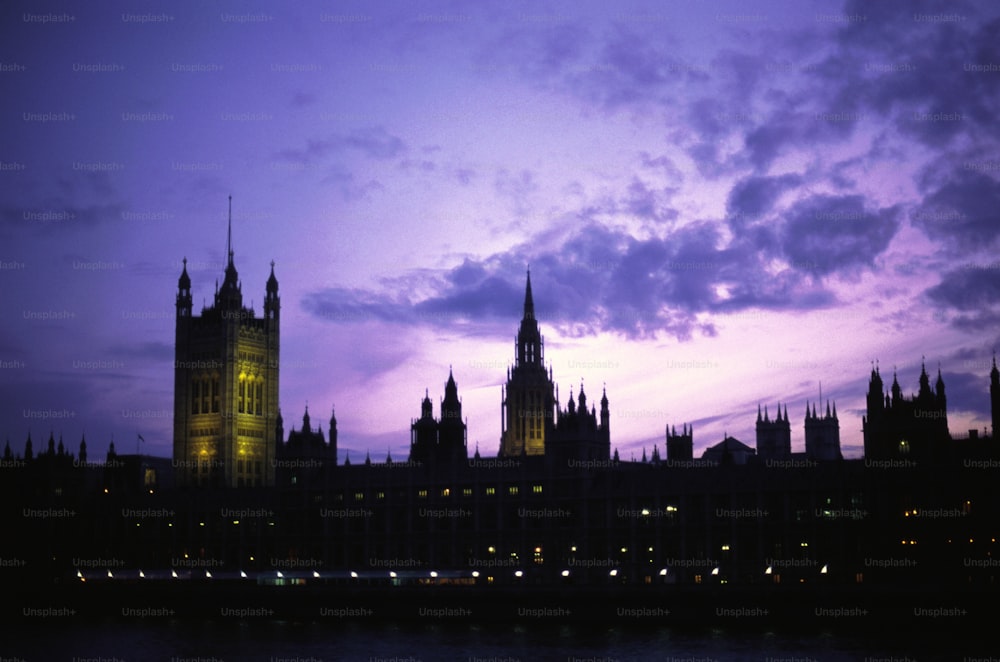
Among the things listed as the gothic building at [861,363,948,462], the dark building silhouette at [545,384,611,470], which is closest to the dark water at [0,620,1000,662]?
the dark building silhouette at [545,384,611,470]

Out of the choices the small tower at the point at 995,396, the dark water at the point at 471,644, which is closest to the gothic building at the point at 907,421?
the small tower at the point at 995,396

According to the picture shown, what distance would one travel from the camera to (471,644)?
97938mm

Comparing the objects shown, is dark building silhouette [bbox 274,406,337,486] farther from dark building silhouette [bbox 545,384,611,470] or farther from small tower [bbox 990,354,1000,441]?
small tower [bbox 990,354,1000,441]

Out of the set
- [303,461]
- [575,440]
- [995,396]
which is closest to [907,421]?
[995,396]

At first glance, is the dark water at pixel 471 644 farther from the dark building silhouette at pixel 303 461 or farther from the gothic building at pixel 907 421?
the gothic building at pixel 907 421

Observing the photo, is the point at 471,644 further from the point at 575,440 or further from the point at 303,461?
the point at 303,461

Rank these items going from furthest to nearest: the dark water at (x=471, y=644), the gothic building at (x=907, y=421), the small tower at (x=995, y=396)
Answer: the gothic building at (x=907, y=421), the small tower at (x=995, y=396), the dark water at (x=471, y=644)

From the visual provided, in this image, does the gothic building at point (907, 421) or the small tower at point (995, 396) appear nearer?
the small tower at point (995, 396)

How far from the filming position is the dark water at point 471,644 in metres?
87.6

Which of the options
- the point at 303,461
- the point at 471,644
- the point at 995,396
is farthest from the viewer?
the point at 303,461

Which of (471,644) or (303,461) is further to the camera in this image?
(303,461)

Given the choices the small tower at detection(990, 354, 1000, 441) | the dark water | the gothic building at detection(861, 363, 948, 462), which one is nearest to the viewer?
the dark water

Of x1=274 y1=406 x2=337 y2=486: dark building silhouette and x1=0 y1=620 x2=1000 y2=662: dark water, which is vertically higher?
x1=274 y1=406 x2=337 y2=486: dark building silhouette

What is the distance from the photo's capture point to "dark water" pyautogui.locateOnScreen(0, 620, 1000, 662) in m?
87.6
